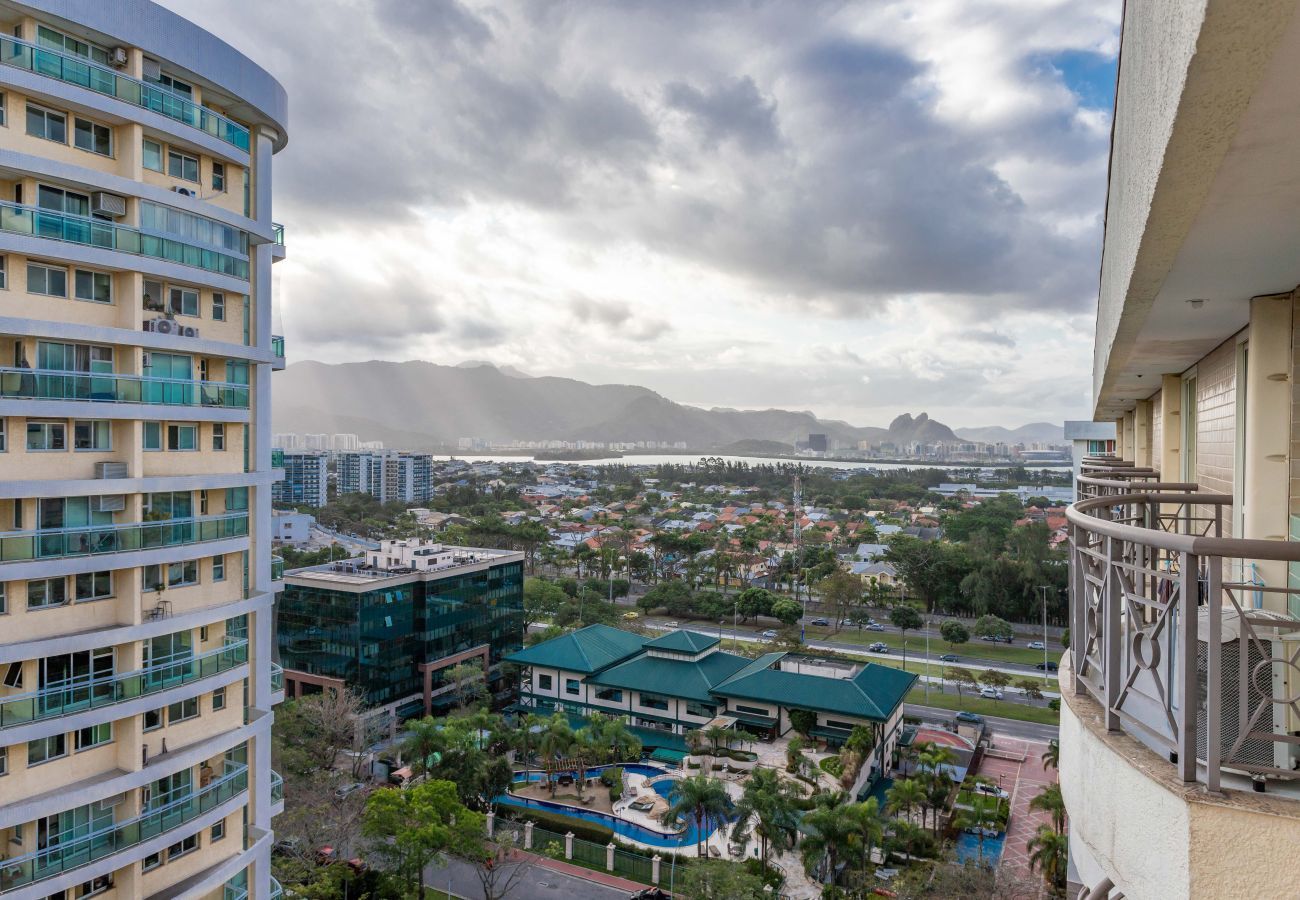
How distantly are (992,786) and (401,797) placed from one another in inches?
596

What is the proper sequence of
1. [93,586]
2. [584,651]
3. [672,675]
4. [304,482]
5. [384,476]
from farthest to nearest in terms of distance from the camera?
1. [384,476]
2. [304,482]
3. [584,651]
4. [672,675]
5. [93,586]

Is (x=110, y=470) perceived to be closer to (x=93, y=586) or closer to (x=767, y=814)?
(x=93, y=586)

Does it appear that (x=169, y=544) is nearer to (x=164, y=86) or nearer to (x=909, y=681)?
(x=164, y=86)

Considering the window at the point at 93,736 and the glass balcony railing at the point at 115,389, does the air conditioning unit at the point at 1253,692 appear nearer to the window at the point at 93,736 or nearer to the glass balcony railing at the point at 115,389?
the glass balcony railing at the point at 115,389

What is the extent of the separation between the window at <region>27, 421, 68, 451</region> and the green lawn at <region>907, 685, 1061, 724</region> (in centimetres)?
2699

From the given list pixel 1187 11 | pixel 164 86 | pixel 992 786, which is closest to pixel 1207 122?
pixel 1187 11

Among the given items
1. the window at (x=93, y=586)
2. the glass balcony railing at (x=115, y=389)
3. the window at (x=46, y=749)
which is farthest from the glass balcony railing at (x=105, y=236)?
the window at (x=46, y=749)

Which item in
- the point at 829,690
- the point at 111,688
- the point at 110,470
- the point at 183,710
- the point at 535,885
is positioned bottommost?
the point at 535,885

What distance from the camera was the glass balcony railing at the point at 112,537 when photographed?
7270mm

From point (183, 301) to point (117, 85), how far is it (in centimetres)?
225

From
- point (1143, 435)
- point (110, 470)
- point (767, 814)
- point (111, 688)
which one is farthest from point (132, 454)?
point (767, 814)

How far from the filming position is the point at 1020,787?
21.0 m

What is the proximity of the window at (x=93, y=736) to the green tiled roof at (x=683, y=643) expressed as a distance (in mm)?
18730

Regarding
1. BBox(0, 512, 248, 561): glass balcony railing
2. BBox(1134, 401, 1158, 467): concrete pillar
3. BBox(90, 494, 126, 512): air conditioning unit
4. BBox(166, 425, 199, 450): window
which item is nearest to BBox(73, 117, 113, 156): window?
BBox(166, 425, 199, 450): window
